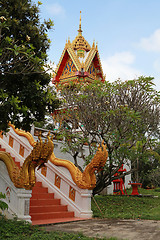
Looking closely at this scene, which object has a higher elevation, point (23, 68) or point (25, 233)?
point (23, 68)

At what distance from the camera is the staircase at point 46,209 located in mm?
7245

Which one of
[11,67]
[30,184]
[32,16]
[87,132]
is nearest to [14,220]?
[30,184]

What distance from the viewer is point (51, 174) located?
9125 millimetres

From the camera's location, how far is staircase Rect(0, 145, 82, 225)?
724 cm

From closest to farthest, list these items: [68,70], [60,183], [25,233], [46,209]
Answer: [25,233] < [46,209] < [60,183] < [68,70]

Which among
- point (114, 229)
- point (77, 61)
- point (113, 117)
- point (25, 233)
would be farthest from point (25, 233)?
point (77, 61)

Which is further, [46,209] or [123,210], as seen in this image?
[123,210]

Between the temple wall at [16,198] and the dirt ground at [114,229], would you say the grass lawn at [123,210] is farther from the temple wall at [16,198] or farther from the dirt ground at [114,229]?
the temple wall at [16,198]

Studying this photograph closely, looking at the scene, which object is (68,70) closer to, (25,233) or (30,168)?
(30,168)

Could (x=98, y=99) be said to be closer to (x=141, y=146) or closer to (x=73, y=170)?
(x=141, y=146)

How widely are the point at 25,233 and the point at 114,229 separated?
1974mm

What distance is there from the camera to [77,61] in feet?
62.4

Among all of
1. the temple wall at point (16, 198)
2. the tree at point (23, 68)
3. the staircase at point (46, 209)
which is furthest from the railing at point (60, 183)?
the tree at point (23, 68)

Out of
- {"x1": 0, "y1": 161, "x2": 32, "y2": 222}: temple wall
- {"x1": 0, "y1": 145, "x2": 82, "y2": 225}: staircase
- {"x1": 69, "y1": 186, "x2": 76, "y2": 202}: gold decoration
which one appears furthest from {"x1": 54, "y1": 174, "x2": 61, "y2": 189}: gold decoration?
{"x1": 0, "y1": 161, "x2": 32, "y2": 222}: temple wall
